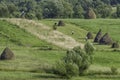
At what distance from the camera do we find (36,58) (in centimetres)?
7438

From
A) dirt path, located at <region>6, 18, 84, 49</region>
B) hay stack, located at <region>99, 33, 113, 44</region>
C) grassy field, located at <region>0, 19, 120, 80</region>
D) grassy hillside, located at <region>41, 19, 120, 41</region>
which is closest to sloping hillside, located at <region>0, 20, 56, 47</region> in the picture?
grassy field, located at <region>0, 19, 120, 80</region>

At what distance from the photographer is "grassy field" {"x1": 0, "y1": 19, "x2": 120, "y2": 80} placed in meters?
62.9

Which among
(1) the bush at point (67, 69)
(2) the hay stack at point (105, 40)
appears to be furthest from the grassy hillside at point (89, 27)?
(1) the bush at point (67, 69)

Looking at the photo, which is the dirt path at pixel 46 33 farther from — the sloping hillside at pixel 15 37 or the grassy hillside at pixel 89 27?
the grassy hillside at pixel 89 27

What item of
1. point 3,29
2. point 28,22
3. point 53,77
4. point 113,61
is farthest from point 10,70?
point 28,22

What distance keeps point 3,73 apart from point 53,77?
22.2 ft

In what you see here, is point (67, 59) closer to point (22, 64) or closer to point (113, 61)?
point (22, 64)

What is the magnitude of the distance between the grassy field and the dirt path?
6.65 ft

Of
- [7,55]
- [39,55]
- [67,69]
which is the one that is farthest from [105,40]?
[67,69]

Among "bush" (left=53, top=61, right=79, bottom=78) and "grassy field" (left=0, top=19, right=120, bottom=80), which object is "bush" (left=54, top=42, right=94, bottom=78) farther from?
"grassy field" (left=0, top=19, right=120, bottom=80)

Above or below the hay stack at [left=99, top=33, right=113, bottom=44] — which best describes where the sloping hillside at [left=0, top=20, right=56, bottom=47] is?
above

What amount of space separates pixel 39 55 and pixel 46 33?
27.2 m

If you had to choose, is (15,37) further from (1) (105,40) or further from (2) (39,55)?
(2) (39,55)

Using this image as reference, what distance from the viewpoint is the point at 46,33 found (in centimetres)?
10456
